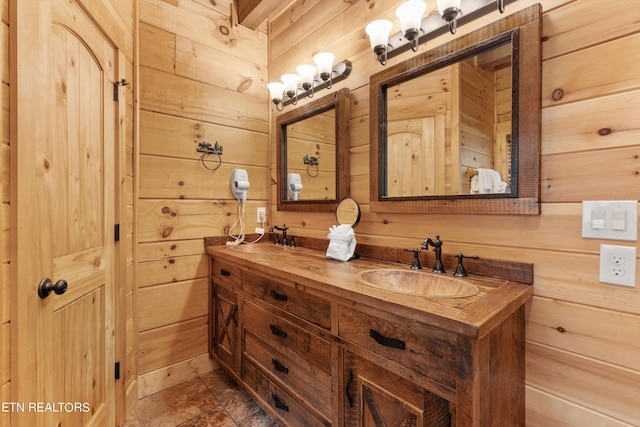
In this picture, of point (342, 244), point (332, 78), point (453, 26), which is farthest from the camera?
point (332, 78)

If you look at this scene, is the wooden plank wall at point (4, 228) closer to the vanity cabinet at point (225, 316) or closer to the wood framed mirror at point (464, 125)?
the vanity cabinet at point (225, 316)

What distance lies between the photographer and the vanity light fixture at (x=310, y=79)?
1.79 meters

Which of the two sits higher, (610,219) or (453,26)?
(453,26)

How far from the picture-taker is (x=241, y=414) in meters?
1.67

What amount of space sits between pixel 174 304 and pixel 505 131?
214 cm

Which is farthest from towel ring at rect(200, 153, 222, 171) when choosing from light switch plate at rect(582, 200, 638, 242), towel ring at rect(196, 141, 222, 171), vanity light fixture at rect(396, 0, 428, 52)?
light switch plate at rect(582, 200, 638, 242)

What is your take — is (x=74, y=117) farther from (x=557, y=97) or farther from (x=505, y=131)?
(x=557, y=97)

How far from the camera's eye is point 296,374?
52.0 inches

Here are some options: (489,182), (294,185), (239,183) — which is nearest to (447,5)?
(489,182)

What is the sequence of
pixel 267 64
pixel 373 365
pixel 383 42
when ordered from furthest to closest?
pixel 267 64, pixel 383 42, pixel 373 365

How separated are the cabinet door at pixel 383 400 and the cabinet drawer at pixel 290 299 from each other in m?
0.18

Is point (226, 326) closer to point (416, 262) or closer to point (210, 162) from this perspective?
point (210, 162)

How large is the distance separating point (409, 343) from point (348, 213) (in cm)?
96

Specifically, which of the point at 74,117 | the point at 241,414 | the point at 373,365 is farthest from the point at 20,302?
the point at 241,414
